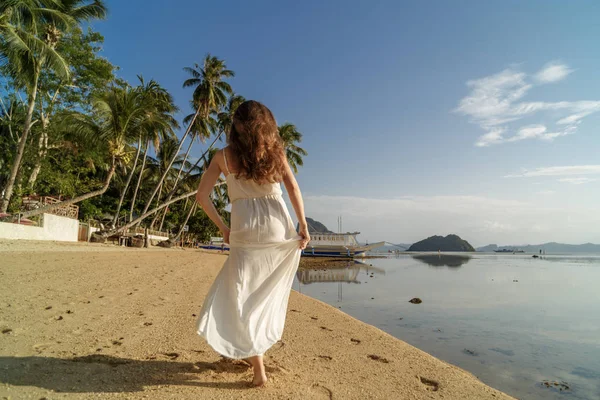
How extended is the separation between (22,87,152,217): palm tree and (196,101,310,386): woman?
16385mm

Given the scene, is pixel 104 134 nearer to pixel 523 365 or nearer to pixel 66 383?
pixel 66 383

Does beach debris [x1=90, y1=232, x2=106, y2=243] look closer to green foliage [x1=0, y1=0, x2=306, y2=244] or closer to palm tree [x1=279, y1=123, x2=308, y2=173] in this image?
green foliage [x1=0, y1=0, x2=306, y2=244]

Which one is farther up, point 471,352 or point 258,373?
point 258,373

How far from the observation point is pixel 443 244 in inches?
6161

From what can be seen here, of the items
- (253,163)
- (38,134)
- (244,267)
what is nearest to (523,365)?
(244,267)

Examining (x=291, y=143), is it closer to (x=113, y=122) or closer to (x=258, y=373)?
(x=113, y=122)

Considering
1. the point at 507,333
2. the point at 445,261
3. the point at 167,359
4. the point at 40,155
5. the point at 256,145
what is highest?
the point at 40,155

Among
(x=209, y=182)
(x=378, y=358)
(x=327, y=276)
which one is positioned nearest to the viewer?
(x=209, y=182)

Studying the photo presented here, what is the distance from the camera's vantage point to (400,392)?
236 cm

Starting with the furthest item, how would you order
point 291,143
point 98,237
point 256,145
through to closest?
point 291,143 < point 98,237 < point 256,145

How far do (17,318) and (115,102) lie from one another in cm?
1659

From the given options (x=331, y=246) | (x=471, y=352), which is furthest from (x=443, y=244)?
(x=471, y=352)

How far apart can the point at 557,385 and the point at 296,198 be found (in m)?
3.60

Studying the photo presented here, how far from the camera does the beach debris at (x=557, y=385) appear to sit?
3498 mm
